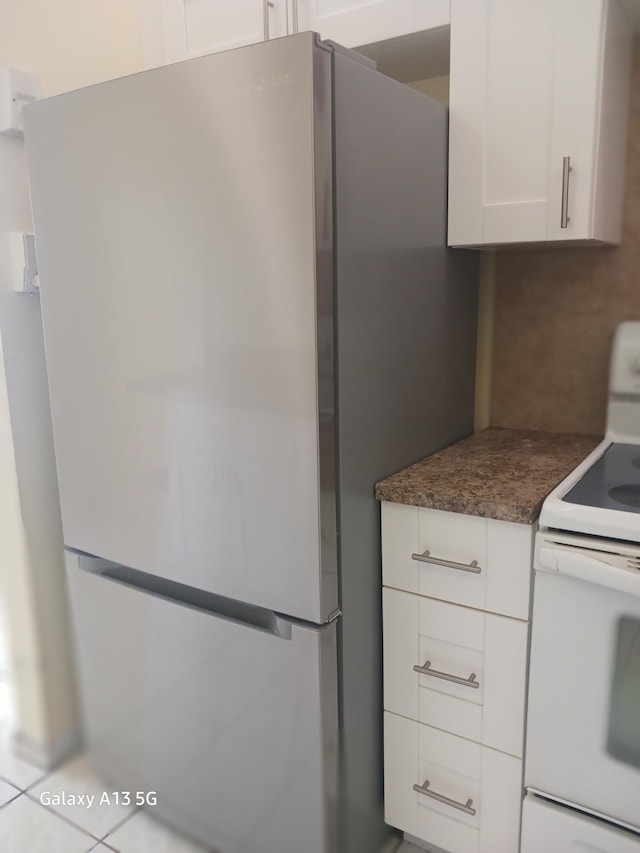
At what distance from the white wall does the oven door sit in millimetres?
1180

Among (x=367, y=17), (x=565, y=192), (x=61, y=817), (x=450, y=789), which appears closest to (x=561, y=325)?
(x=565, y=192)

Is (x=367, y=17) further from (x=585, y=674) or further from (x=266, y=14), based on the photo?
(x=585, y=674)

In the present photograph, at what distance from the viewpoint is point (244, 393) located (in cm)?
117

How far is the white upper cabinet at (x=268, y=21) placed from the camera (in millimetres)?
1398

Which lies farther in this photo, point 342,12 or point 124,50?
point 124,50

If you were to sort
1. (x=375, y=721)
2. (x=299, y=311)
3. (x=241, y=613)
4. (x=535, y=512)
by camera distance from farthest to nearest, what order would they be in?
(x=375, y=721) → (x=241, y=613) → (x=535, y=512) → (x=299, y=311)

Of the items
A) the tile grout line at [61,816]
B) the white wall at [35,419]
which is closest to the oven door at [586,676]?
the tile grout line at [61,816]

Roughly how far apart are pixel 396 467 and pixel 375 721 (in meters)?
0.54

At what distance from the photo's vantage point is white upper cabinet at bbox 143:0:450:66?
55.1 inches

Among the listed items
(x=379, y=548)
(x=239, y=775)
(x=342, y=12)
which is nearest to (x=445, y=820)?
(x=239, y=775)

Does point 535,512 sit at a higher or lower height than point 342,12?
lower

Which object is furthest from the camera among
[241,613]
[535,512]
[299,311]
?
[241,613]

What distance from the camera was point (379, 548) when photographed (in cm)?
137

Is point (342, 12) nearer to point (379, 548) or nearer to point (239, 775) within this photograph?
point (379, 548)
